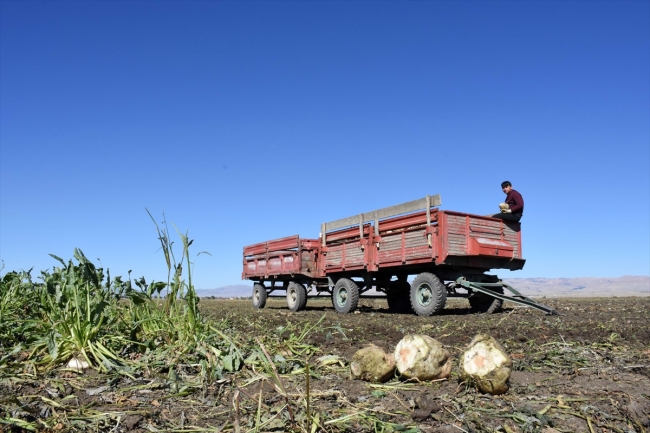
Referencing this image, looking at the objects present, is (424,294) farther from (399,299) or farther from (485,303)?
(399,299)

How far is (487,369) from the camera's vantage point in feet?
12.8

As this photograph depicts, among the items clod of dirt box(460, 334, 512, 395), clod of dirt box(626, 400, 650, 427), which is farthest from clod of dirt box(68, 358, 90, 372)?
clod of dirt box(626, 400, 650, 427)

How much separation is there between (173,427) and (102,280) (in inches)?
101

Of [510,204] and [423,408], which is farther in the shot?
[510,204]

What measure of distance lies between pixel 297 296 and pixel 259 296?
2848mm

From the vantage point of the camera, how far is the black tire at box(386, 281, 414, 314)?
44.2 ft

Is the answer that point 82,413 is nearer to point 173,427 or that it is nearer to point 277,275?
point 173,427

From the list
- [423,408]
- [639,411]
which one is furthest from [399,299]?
[423,408]

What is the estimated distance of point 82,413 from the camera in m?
3.36

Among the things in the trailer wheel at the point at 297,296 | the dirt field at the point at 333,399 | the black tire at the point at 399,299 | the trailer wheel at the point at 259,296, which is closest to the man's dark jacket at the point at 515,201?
the black tire at the point at 399,299

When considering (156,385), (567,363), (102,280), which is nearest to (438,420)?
(156,385)

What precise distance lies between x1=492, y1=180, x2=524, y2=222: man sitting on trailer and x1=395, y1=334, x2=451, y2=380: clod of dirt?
7430 mm

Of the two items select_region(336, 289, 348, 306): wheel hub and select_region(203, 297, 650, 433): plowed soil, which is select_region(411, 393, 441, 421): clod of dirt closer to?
select_region(203, 297, 650, 433): plowed soil

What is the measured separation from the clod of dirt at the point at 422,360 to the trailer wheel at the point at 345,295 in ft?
27.8
